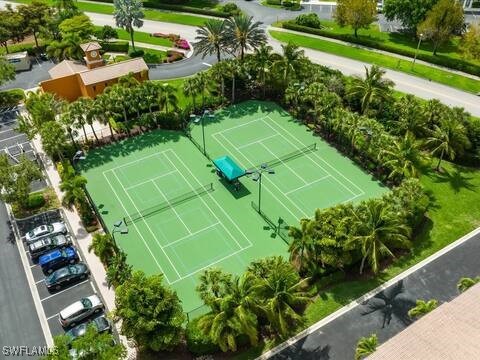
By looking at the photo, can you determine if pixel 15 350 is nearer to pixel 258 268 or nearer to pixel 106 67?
pixel 258 268

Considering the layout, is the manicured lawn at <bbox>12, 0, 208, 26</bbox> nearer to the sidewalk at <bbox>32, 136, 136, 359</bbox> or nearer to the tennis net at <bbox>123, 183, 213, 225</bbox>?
the sidewalk at <bbox>32, 136, 136, 359</bbox>

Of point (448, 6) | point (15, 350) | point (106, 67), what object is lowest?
point (15, 350)

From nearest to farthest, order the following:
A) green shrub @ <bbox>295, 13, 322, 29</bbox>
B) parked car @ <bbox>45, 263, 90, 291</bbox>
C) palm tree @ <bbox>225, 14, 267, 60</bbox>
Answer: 1. parked car @ <bbox>45, 263, 90, 291</bbox>
2. palm tree @ <bbox>225, 14, 267, 60</bbox>
3. green shrub @ <bbox>295, 13, 322, 29</bbox>

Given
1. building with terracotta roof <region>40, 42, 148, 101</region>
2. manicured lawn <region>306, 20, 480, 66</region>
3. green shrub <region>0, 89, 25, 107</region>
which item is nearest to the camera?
building with terracotta roof <region>40, 42, 148, 101</region>

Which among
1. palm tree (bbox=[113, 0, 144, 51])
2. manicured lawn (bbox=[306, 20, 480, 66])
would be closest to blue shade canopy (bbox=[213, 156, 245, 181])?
palm tree (bbox=[113, 0, 144, 51])

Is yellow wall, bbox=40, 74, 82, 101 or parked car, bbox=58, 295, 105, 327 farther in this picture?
yellow wall, bbox=40, 74, 82, 101

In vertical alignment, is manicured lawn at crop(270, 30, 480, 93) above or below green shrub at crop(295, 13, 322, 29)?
below

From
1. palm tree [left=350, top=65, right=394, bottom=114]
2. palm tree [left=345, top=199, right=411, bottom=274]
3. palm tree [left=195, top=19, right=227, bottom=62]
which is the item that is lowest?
palm tree [left=345, top=199, right=411, bottom=274]

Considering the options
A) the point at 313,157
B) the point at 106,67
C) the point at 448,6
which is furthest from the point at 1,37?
the point at 448,6
